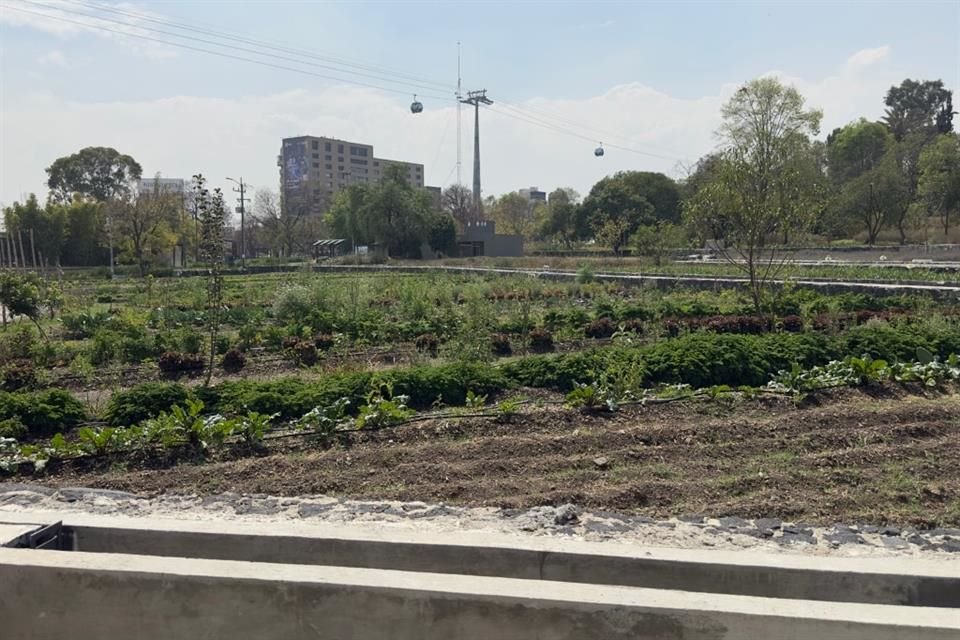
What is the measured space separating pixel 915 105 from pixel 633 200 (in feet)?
135

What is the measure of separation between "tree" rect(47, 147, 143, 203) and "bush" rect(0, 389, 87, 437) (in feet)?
242

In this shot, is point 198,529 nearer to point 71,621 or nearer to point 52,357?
point 71,621

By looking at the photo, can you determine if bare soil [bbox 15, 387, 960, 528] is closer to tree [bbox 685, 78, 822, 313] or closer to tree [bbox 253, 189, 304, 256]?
tree [bbox 685, 78, 822, 313]

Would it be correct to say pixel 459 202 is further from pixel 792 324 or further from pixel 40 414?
pixel 40 414

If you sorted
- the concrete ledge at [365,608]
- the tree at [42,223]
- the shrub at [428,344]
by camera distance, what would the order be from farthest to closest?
the tree at [42,223], the shrub at [428,344], the concrete ledge at [365,608]

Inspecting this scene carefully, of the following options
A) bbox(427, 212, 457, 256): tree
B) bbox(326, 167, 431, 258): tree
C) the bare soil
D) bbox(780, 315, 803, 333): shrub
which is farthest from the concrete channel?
bbox(427, 212, 457, 256): tree

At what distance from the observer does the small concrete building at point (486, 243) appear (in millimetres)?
56094

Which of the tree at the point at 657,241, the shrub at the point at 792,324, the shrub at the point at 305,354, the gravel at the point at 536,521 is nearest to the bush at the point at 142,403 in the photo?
the gravel at the point at 536,521

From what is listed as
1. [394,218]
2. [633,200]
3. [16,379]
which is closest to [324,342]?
[16,379]

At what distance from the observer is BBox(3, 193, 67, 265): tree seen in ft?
145

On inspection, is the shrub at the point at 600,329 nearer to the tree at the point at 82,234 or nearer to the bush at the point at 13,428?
the bush at the point at 13,428

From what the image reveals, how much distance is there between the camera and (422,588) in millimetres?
2715

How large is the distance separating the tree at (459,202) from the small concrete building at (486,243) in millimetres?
19799

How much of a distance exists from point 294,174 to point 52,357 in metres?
122
